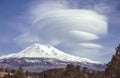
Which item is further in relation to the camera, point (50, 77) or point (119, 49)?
point (50, 77)

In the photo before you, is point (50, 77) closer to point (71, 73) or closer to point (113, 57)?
point (71, 73)

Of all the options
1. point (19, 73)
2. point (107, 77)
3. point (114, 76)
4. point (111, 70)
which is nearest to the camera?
point (114, 76)

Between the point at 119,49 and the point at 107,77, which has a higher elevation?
the point at 119,49

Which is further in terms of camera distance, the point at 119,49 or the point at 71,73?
the point at 71,73

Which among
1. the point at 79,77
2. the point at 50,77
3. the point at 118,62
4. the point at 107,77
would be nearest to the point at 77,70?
the point at 79,77

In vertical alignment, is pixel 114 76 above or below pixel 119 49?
below

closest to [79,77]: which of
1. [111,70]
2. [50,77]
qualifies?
[111,70]

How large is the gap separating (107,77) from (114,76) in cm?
1394

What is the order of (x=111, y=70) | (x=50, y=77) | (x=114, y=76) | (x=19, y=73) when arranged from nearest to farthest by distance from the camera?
(x=114, y=76) → (x=111, y=70) → (x=19, y=73) → (x=50, y=77)

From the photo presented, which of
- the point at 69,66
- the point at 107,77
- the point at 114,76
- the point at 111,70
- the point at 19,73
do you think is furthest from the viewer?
the point at 19,73

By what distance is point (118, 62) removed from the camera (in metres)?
96.9

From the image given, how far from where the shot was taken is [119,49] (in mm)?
97812

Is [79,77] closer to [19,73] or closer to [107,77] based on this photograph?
[107,77]

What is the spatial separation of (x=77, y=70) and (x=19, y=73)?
94.4 ft
